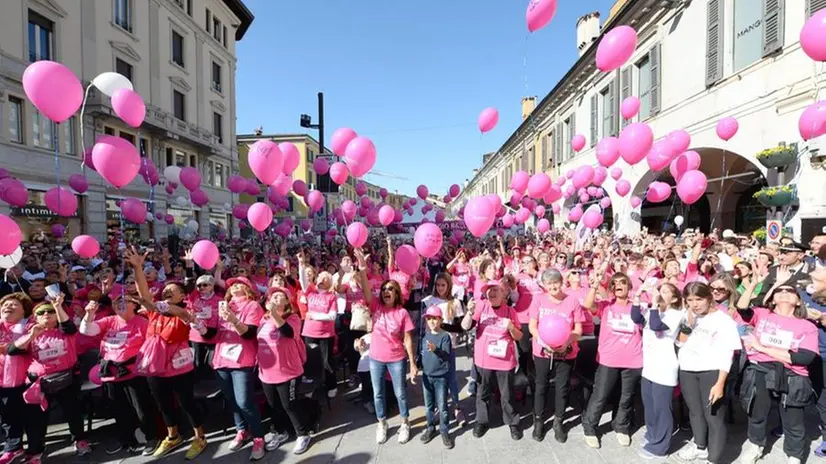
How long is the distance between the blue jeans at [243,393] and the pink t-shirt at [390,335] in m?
1.15

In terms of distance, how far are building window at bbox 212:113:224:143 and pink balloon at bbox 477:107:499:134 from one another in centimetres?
2328

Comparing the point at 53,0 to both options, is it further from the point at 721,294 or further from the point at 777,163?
the point at 777,163

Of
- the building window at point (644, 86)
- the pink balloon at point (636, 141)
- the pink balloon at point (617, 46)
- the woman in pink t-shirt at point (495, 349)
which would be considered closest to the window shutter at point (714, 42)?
the building window at point (644, 86)

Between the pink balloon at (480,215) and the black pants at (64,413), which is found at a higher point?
the pink balloon at (480,215)

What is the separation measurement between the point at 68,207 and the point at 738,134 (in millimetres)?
14205

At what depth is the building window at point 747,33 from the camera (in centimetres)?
866

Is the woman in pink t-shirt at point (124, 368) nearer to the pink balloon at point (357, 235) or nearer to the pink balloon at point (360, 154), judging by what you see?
the pink balloon at point (357, 235)

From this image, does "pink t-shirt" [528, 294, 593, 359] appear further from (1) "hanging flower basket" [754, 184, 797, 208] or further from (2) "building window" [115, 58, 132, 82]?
(2) "building window" [115, 58, 132, 82]

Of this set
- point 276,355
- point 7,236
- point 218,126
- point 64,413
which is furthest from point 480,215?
point 218,126

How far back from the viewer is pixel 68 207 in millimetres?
8078

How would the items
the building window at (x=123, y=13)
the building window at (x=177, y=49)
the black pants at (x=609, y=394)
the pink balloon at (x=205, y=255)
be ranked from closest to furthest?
the black pants at (x=609, y=394) → the pink balloon at (x=205, y=255) → the building window at (x=123, y=13) → the building window at (x=177, y=49)

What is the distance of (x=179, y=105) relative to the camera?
2305 centimetres

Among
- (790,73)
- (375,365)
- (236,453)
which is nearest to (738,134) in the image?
(790,73)

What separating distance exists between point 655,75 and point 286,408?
44.9 ft
